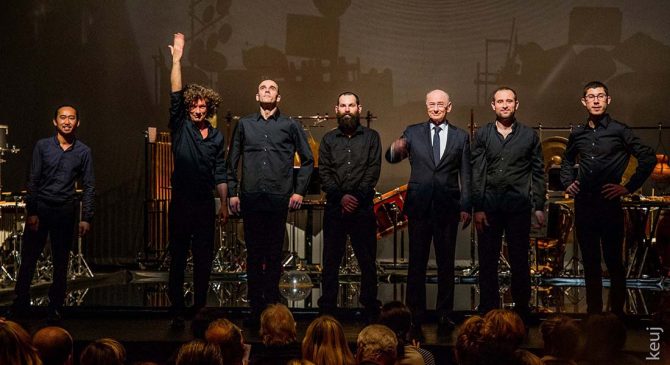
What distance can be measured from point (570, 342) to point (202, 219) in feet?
10.1

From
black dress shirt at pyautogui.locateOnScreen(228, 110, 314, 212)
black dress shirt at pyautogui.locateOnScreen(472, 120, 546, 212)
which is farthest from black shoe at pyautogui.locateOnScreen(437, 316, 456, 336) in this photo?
black dress shirt at pyautogui.locateOnScreen(228, 110, 314, 212)

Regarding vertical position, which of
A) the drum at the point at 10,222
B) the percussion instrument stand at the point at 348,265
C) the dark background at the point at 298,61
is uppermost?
the dark background at the point at 298,61

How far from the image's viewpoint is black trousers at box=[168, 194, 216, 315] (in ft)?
19.2

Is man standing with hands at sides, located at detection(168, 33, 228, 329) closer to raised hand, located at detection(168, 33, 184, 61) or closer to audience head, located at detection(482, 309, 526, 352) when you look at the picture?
raised hand, located at detection(168, 33, 184, 61)

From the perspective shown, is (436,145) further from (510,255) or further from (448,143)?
(510,255)

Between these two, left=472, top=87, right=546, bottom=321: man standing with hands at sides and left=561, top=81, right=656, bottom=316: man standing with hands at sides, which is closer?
left=472, top=87, right=546, bottom=321: man standing with hands at sides

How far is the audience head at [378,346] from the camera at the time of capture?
11.0ft

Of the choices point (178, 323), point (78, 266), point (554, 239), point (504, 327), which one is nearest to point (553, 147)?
point (554, 239)

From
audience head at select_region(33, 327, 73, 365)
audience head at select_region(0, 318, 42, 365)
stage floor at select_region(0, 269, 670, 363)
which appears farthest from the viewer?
stage floor at select_region(0, 269, 670, 363)

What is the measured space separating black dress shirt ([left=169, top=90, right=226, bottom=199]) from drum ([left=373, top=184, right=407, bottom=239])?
3.97 meters

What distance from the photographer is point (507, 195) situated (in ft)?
19.0

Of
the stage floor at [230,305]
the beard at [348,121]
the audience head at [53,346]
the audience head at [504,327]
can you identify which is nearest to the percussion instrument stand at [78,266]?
the stage floor at [230,305]

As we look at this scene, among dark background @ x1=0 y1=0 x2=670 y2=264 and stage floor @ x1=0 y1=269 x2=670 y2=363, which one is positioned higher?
dark background @ x1=0 y1=0 x2=670 y2=264

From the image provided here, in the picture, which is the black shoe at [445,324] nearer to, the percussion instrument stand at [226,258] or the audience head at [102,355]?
the audience head at [102,355]
